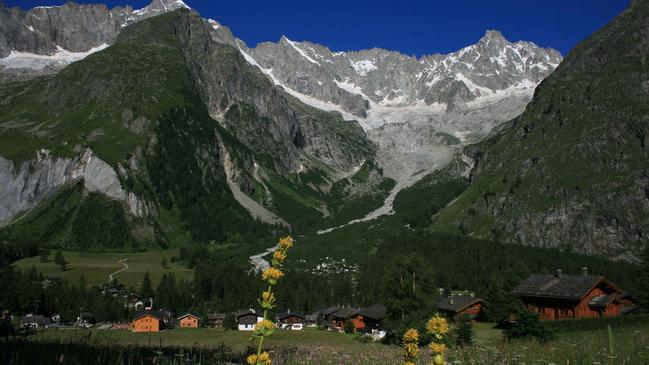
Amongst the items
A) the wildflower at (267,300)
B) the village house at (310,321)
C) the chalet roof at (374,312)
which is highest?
the wildflower at (267,300)

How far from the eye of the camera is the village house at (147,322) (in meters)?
89.2

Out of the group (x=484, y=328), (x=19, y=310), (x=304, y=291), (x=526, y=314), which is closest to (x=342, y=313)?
(x=304, y=291)

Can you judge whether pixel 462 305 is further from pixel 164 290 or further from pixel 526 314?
pixel 164 290

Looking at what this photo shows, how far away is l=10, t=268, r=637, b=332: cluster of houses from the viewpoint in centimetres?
6869

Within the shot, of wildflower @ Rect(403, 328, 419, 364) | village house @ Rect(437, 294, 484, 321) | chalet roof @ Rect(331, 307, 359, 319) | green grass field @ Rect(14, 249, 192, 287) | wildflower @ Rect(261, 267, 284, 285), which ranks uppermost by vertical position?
wildflower @ Rect(261, 267, 284, 285)

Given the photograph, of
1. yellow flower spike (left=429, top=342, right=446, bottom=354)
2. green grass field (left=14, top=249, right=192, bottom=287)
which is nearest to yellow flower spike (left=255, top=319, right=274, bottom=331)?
yellow flower spike (left=429, top=342, right=446, bottom=354)

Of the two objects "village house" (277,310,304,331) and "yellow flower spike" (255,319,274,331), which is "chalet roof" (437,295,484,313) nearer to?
"village house" (277,310,304,331)

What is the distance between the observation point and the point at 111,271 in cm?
16862

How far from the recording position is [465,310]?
9181 cm

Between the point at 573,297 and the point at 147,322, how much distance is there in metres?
67.0

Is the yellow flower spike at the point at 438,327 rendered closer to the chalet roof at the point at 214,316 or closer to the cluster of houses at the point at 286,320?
the cluster of houses at the point at 286,320

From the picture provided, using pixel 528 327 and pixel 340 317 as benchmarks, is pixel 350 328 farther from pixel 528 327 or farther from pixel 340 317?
pixel 528 327

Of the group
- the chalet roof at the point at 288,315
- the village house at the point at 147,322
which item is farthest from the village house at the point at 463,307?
the village house at the point at 147,322

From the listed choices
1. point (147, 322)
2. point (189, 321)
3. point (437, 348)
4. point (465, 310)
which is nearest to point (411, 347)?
point (437, 348)
